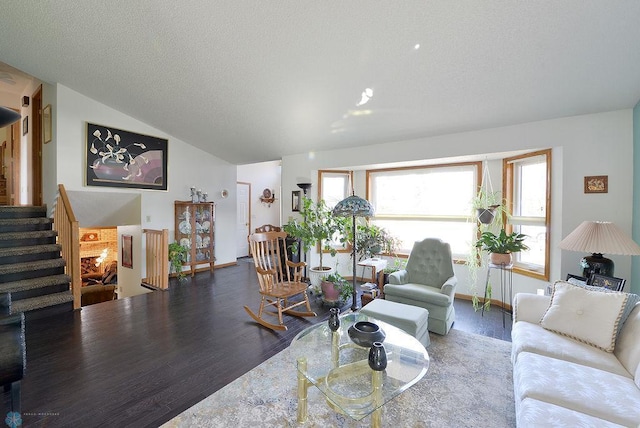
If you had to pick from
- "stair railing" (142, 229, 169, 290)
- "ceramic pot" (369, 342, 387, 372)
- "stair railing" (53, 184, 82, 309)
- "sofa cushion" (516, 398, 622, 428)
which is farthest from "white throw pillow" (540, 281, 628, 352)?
"stair railing" (53, 184, 82, 309)

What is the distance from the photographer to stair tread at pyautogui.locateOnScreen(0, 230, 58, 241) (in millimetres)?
4000

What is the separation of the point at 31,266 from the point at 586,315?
605 centimetres

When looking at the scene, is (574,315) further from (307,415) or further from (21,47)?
(21,47)

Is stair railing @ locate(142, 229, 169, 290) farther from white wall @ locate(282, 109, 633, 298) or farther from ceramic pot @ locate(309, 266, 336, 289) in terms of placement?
white wall @ locate(282, 109, 633, 298)

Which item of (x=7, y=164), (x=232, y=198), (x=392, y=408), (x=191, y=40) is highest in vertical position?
(x=191, y=40)

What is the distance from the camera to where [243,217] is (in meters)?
7.70

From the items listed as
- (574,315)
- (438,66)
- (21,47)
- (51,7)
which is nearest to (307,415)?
(574,315)

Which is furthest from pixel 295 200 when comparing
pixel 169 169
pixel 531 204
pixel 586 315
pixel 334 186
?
pixel 586 315

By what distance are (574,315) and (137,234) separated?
6180mm

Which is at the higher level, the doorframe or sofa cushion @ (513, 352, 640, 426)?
the doorframe

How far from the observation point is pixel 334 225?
4215 millimetres

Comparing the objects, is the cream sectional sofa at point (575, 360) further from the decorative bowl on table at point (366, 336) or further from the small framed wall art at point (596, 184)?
the small framed wall art at point (596, 184)

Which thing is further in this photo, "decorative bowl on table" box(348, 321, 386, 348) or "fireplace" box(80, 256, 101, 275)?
"fireplace" box(80, 256, 101, 275)

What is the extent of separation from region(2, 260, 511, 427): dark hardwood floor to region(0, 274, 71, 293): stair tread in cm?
52
